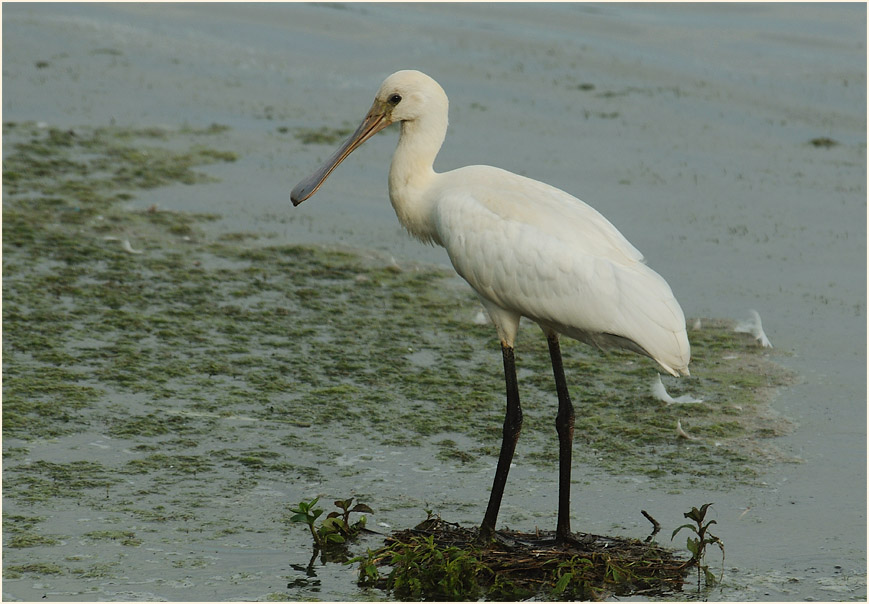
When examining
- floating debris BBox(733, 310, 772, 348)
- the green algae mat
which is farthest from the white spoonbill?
floating debris BBox(733, 310, 772, 348)

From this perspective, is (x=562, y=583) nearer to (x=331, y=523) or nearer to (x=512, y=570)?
(x=512, y=570)

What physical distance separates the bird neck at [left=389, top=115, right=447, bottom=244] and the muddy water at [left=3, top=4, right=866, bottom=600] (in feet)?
3.87

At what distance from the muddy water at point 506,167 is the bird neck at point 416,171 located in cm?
118

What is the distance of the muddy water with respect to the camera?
226 inches

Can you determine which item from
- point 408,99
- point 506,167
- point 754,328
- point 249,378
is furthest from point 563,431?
point 506,167

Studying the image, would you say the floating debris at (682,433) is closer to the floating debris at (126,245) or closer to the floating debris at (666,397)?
the floating debris at (666,397)

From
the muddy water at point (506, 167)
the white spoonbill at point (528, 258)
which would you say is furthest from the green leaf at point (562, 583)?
the muddy water at point (506, 167)

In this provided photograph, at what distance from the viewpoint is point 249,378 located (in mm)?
7516

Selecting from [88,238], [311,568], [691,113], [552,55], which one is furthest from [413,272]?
[552,55]

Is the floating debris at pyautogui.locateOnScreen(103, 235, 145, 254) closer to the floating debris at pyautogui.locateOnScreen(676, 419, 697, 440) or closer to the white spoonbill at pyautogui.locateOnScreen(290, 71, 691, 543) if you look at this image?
the white spoonbill at pyautogui.locateOnScreen(290, 71, 691, 543)

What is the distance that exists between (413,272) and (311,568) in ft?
13.6

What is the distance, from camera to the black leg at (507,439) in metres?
5.83

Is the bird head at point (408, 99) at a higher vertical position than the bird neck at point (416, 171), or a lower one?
higher

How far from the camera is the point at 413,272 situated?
372 inches
